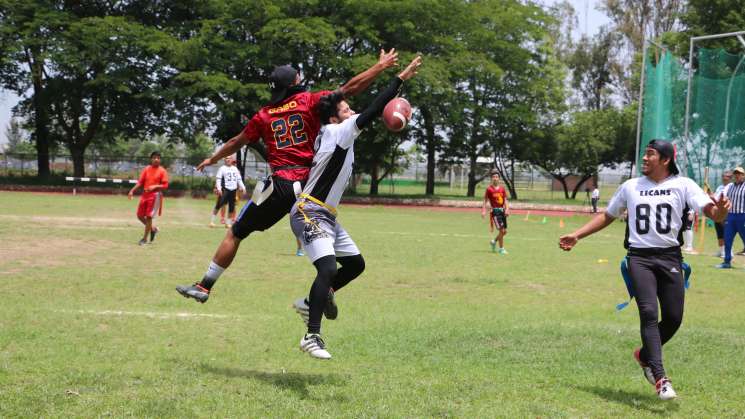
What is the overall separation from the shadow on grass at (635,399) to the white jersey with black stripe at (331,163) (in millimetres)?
2720

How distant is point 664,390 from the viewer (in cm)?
576

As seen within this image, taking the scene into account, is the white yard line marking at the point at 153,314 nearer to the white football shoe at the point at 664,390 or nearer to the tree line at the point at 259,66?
the white football shoe at the point at 664,390

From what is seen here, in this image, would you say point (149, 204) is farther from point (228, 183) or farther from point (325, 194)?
point (325, 194)

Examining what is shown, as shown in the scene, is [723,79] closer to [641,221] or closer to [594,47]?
[641,221]

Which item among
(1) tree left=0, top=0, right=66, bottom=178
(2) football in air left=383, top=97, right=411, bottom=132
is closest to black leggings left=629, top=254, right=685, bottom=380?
(2) football in air left=383, top=97, right=411, bottom=132

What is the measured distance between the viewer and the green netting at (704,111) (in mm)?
26375

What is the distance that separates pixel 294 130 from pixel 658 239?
332 cm

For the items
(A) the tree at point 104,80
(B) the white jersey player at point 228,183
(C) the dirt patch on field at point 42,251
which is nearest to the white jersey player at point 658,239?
(C) the dirt patch on field at point 42,251

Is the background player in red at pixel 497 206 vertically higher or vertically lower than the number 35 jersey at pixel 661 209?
lower

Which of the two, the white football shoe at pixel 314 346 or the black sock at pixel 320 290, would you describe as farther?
the black sock at pixel 320 290

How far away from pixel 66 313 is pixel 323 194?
4.26 metres

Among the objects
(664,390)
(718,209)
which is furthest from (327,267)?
(718,209)

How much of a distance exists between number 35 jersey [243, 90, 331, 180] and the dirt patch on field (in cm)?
768

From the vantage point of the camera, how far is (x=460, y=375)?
255 inches
